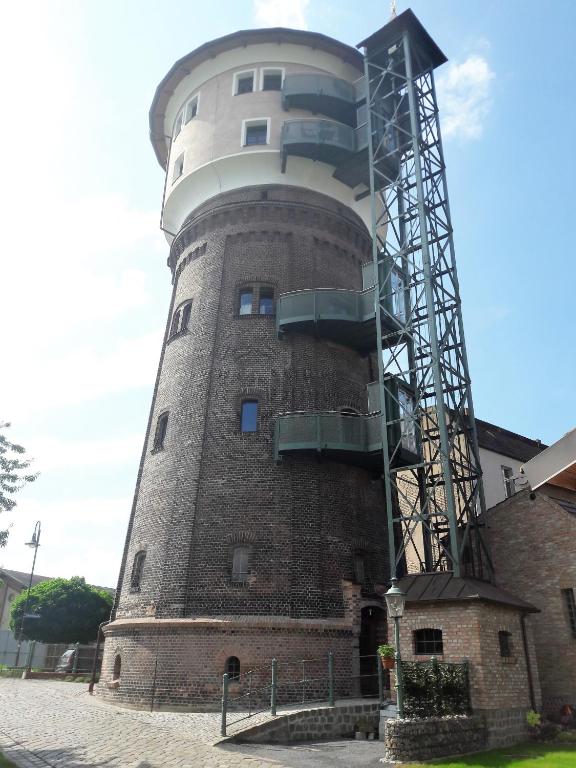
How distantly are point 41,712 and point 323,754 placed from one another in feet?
28.0

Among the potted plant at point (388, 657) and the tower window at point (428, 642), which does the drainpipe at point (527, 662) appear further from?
the potted plant at point (388, 657)

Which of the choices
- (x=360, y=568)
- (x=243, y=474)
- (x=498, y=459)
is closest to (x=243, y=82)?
(x=243, y=474)

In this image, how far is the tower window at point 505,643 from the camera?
533 inches

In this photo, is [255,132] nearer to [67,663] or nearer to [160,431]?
[160,431]

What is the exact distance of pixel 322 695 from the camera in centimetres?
1521

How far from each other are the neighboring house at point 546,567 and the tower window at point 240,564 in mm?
7085

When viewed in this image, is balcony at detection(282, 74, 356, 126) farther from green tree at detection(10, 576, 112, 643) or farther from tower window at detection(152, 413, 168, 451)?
green tree at detection(10, 576, 112, 643)

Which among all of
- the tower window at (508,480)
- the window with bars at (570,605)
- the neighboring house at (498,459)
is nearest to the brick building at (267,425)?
the window with bars at (570,605)

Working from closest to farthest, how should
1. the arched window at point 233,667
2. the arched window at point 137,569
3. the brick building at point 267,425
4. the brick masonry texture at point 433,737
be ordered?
the brick masonry texture at point 433,737 → the arched window at point 233,667 → the brick building at point 267,425 → the arched window at point 137,569

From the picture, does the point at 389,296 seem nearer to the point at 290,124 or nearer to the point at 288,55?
the point at 290,124

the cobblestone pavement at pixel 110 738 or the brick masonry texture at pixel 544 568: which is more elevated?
the brick masonry texture at pixel 544 568

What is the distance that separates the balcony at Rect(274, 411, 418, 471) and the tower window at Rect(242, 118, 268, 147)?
10475 mm

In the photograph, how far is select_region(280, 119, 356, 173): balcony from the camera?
2131 centimetres

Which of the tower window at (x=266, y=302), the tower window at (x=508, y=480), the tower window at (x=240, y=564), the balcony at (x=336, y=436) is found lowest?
the tower window at (x=240, y=564)
